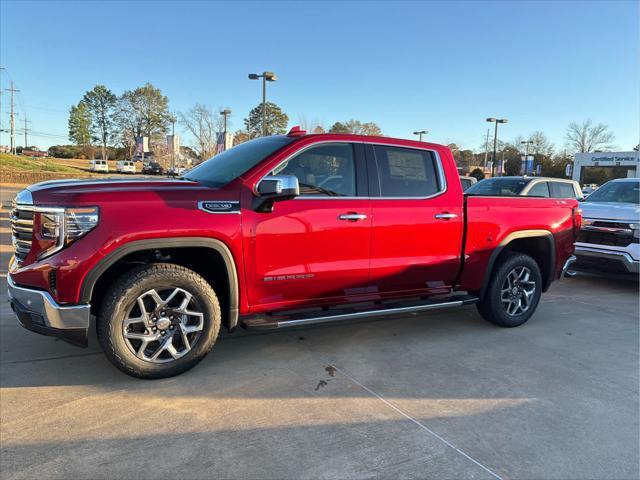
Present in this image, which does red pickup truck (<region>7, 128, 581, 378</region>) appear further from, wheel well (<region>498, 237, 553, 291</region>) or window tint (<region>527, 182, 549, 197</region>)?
window tint (<region>527, 182, 549, 197</region>)

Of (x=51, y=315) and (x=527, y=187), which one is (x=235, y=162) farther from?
(x=527, y=187)

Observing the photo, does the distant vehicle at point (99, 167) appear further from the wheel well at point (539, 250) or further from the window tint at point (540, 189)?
the wheel well at point (539, 250)

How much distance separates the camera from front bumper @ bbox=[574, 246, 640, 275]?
23.1 feet

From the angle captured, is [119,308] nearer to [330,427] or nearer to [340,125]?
[330,427]

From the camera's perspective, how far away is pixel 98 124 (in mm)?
84312

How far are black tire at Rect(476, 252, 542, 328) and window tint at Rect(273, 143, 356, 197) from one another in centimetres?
205

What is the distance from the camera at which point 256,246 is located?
3686 millimetres

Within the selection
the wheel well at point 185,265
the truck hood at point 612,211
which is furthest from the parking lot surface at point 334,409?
the truck hood at point 612,211

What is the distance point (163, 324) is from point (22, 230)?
1209 millimetres

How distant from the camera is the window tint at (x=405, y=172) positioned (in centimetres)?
439

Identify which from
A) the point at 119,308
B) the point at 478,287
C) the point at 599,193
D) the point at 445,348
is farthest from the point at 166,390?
the point at 599,193

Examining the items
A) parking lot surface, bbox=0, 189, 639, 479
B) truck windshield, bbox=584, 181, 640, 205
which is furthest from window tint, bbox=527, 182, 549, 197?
parking lot surface, bbox=0, 189, 639, 479

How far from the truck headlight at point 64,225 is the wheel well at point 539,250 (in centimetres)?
432

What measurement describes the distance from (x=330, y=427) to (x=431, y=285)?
2177 mm
